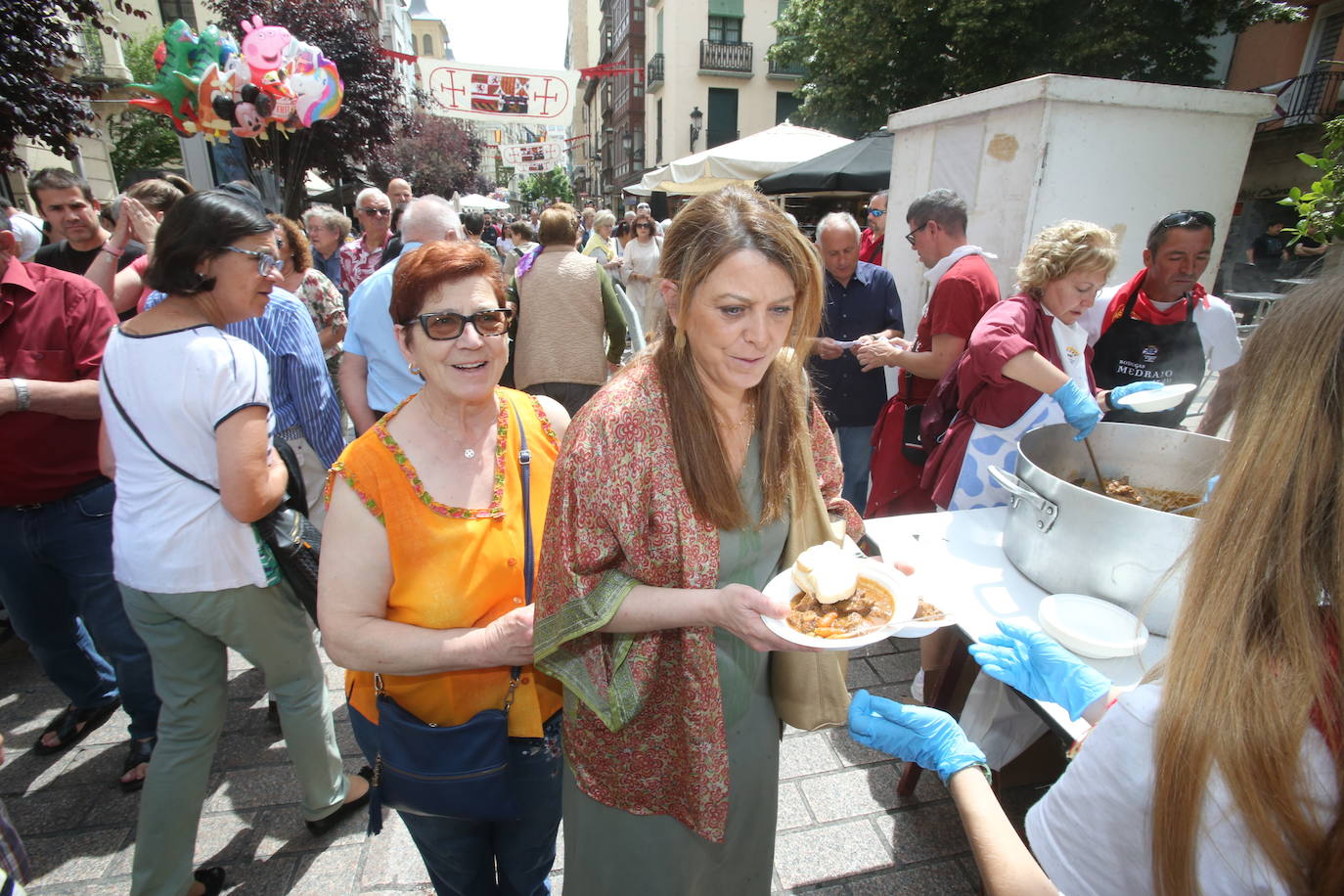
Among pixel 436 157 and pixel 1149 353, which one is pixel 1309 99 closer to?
pixel 1149 353

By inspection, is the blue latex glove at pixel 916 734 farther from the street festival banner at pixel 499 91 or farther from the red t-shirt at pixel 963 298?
the street festival banner at pixel 499 91

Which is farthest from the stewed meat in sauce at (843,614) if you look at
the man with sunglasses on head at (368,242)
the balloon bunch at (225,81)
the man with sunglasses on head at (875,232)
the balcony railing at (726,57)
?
the balcony railing at (726,57)

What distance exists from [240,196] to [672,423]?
162cm

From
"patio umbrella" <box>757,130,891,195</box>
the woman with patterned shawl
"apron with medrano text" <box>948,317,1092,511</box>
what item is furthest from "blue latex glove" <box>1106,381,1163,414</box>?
"patio umbrella" <box>757,130,891,195</box>

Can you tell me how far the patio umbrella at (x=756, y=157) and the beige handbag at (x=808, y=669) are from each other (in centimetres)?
895

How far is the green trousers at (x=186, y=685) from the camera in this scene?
187 centimetres

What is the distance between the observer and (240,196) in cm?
195

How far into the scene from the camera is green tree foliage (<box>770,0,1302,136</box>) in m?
13.3

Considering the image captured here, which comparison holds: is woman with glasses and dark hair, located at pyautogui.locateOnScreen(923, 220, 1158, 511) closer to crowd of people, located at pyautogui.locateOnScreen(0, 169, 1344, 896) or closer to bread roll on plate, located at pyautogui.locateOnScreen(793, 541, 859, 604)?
crowd of people, located at pyautogui.locateOnScreen(0, 169, 1344, 896)

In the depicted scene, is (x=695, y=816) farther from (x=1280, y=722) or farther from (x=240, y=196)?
(x=240, y=196)

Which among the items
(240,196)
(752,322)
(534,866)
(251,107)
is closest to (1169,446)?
(752,322)

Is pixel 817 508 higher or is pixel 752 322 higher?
pixel 752 322

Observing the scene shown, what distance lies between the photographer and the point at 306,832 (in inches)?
92.3

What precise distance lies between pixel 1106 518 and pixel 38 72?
634 centimetres
